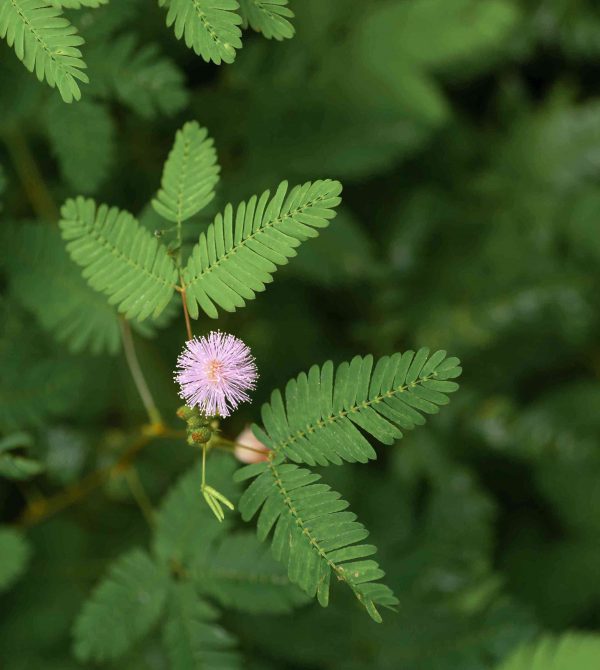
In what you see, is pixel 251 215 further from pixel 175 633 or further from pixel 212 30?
pixel 175 633

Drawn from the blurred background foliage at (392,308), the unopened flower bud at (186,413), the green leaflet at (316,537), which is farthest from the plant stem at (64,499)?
the green leaflet at (316,537)

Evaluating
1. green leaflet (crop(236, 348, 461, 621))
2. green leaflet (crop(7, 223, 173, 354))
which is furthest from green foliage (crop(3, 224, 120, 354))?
green leaflet (crop(236, 348, 461, 621))

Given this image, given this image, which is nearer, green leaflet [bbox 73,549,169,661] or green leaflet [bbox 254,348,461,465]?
green leaflet [bbox 254,348,461,465]

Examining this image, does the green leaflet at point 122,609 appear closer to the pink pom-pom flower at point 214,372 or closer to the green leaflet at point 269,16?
the pink pom-pom flower at point 214,372

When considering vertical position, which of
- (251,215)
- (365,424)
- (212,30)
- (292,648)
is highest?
(212,30)

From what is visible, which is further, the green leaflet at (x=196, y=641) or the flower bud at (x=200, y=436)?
the green leaflet at (x=196, y=641)

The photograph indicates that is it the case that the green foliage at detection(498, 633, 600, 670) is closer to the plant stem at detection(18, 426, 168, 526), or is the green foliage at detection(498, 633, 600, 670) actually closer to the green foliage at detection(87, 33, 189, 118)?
the plant stem at detection(18, 426, 168, 526)

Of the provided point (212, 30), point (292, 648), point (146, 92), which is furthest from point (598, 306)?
point (212, 30)
